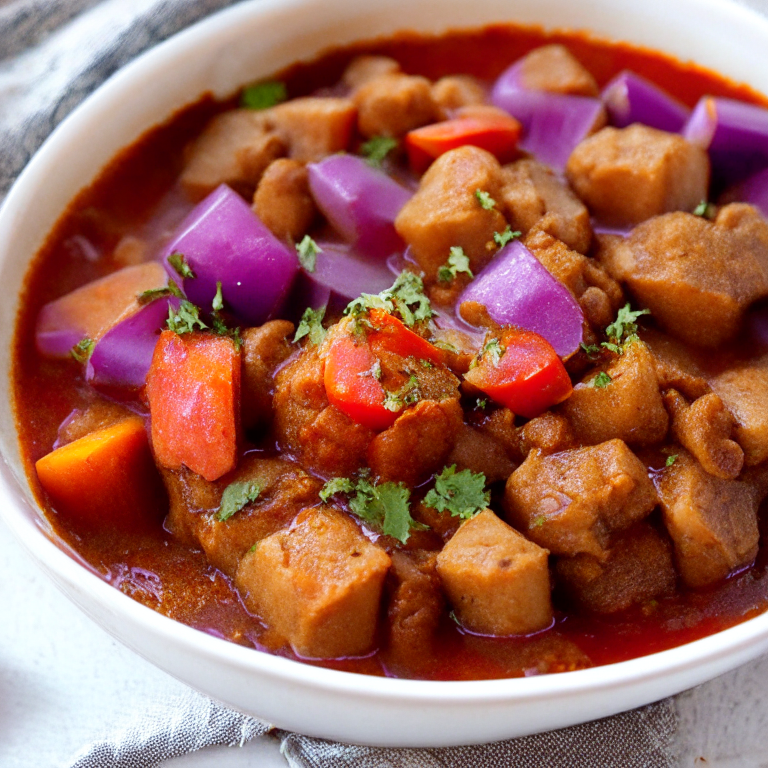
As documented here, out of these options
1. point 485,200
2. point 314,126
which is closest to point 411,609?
point 485,200

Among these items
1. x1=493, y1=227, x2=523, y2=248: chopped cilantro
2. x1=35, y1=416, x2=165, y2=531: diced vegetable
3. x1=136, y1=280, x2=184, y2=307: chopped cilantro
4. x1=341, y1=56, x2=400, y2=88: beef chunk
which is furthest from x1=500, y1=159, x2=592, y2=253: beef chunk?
x1=35, y1=416, x2=165, y2=531: diced vegetable

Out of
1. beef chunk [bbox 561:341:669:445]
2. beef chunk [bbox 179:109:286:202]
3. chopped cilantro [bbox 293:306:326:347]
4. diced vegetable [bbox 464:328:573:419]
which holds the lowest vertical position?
beef chunk [bbox 561:341:669:445]

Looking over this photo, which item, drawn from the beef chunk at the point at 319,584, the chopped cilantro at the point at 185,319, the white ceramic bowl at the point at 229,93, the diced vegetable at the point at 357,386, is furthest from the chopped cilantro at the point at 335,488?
the chopped cilantro at the point at 185,319

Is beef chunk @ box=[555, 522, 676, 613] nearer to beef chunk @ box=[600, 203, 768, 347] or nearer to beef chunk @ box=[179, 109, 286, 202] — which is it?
beef chunk @ box=[600, 203, 768, 347]

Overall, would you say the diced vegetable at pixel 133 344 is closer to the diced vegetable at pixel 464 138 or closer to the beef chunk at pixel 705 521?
the diced vegetable at pixel 464 138

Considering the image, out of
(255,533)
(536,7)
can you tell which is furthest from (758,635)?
(536,7)

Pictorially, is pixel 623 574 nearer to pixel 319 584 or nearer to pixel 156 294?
pixel 319 584
